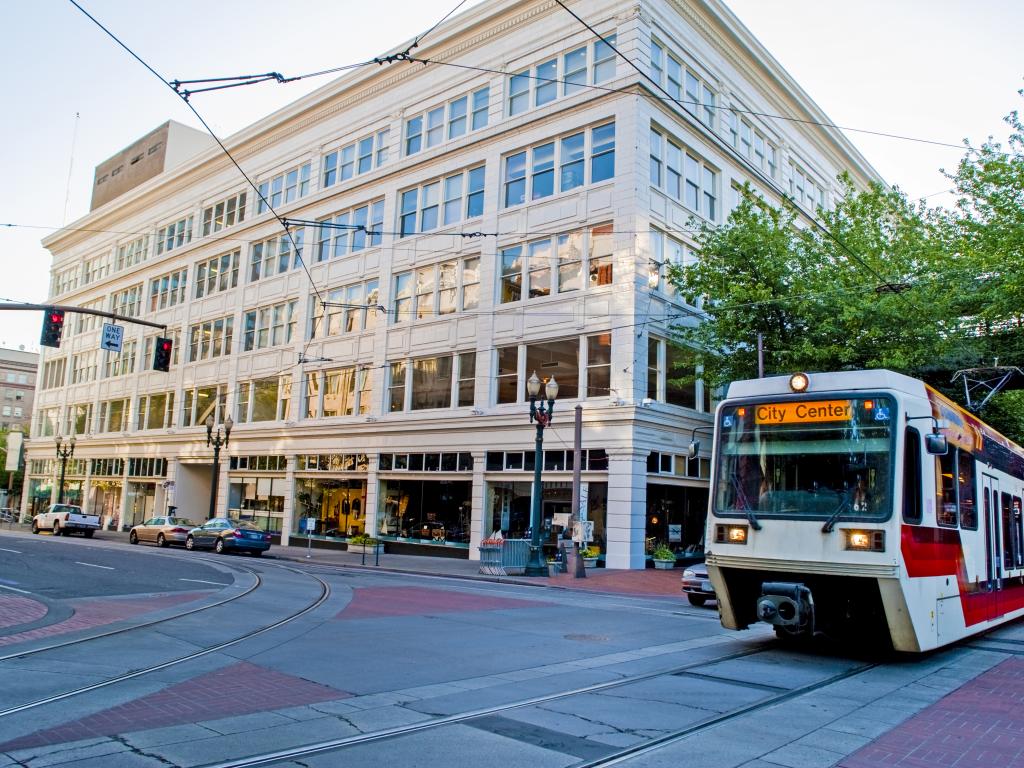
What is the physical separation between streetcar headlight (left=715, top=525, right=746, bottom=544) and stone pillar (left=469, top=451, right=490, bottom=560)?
66.5 feet

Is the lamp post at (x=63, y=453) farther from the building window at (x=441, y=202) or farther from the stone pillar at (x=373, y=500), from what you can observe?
the building window at (x=441, y=202)

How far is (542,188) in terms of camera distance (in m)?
29.9

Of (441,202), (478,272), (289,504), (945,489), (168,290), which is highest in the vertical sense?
(441,202)

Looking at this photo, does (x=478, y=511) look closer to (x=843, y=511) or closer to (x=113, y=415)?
(x=843, y=511)

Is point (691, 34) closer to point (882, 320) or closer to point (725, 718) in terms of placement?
point (882, 320)

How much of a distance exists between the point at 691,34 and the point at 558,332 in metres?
12.6

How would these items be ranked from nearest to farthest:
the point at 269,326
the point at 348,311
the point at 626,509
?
the point at 626,509 → the point at 348,311 → the point at 269,326

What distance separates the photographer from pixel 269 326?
4050cm

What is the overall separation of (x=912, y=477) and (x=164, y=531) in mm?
31161

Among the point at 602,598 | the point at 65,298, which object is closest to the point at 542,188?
the point at 602,598

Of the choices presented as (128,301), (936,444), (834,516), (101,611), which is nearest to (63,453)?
(128,301)

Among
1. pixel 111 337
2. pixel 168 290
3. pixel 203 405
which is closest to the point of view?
pixel 111 337

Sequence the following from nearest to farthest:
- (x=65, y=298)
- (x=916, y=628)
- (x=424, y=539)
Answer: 1. (x=916, y=628)
2. (x=424, y=539)
3. (x=65, y=298)

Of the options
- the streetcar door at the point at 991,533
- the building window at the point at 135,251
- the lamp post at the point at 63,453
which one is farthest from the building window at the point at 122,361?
the streetcar door at the point at 991,533
